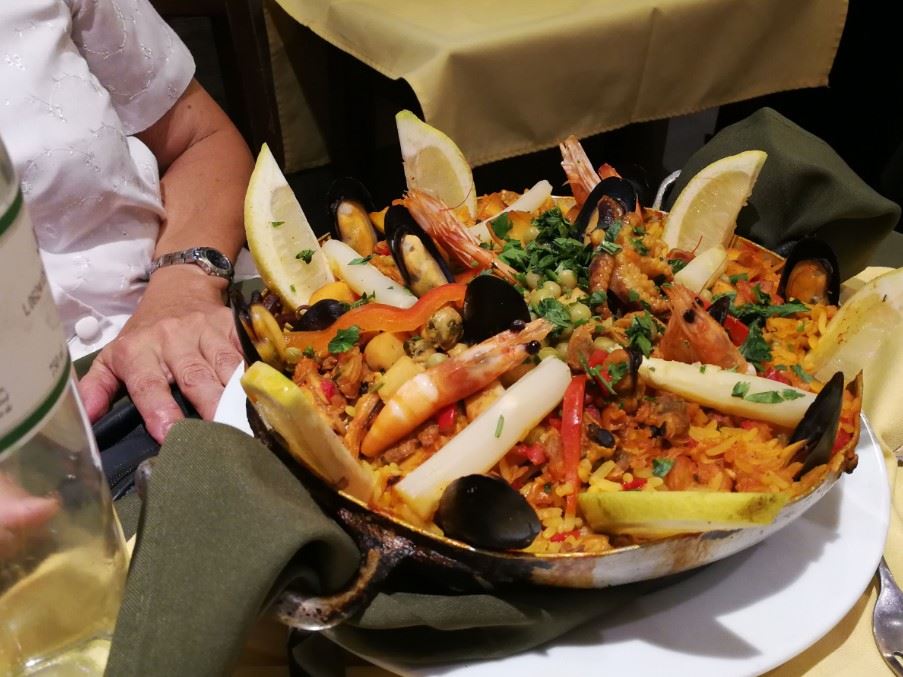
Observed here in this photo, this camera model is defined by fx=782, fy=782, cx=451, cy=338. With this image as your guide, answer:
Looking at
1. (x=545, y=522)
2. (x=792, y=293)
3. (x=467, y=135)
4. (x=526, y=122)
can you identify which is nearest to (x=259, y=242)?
(x=545, y=522)

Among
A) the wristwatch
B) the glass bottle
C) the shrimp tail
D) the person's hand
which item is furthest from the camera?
the wristwatch

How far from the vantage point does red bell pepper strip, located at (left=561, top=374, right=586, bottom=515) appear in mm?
904

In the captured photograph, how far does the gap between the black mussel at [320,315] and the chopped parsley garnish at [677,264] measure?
528 mm

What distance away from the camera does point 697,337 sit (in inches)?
40.8

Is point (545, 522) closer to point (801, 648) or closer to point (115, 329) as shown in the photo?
point (801, 648)

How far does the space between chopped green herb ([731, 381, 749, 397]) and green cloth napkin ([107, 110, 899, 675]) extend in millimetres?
260

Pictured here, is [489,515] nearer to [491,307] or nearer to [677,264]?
[491,307]

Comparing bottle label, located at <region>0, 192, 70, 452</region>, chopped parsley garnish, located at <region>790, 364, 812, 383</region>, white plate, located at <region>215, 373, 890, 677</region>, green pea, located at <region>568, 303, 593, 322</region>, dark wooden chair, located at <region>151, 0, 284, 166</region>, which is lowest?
dark wooden chair, located at <region>151, 0, 284, 166</region>

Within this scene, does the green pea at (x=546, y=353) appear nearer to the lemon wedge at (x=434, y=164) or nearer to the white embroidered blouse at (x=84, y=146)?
the lemon wedge at (x=434, y=164)

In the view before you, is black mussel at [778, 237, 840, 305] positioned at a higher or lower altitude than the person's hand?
higher

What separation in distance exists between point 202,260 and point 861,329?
128 centimetres

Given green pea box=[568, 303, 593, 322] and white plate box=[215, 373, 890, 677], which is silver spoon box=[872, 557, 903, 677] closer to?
white plate box=[215, 373, 890, 677]

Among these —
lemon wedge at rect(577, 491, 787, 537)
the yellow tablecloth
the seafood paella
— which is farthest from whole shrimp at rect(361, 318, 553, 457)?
the yellow tablecloth

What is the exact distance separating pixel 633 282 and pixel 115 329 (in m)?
1.11
